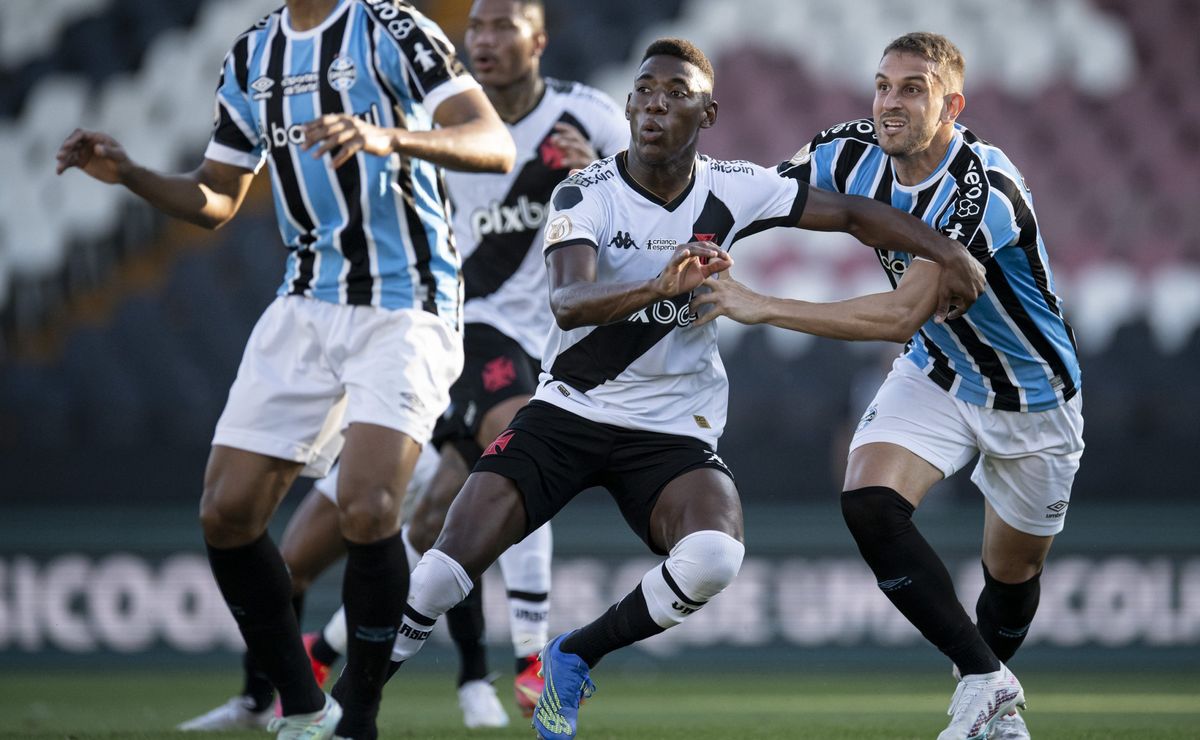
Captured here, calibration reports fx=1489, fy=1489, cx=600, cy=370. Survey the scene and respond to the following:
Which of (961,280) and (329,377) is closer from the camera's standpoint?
(961,280)

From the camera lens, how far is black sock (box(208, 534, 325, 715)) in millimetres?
4684

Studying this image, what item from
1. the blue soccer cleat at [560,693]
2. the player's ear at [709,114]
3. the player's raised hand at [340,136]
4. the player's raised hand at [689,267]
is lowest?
the blue soccer cleat at [560,693]

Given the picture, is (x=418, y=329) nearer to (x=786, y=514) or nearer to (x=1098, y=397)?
(x=786, y=514)

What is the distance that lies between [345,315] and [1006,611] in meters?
2.58

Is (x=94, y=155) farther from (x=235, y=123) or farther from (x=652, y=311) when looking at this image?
(x=652, y=311)

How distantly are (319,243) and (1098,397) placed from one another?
6.70m

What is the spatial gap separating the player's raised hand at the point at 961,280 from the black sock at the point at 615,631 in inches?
52.9

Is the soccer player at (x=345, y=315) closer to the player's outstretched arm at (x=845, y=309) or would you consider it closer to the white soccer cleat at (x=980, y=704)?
the player's outstretched arm at (x=845, y=309)

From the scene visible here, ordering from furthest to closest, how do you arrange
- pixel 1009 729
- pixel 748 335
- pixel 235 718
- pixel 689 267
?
pixel 748 335
pixel 235 718
pixel 1009 729
pixel 689 267

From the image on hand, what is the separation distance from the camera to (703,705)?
292 inches

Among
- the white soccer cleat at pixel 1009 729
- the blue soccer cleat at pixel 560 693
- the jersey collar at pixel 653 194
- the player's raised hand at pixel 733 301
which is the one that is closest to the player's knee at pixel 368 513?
the blue soccer cleat at pixel 560 693

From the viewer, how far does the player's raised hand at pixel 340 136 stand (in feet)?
13.5

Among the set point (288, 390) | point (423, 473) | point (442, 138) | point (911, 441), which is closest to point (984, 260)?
point (911, 441)

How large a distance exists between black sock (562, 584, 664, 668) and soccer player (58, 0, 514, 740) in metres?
0.58
